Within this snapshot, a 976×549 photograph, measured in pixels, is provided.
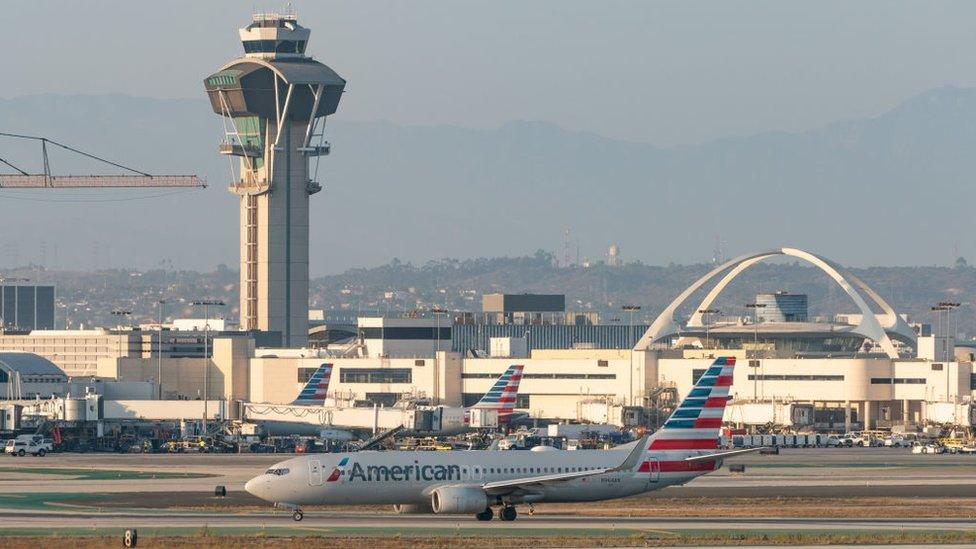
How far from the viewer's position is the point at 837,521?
90188mm

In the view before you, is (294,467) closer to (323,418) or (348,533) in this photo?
(348,533)

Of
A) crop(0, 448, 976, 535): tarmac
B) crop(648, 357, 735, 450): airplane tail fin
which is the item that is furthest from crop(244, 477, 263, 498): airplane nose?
crop(648, 357, 735, 450): airplane tail fin

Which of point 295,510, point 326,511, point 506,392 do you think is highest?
point 506,392

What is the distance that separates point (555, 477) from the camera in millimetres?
89750

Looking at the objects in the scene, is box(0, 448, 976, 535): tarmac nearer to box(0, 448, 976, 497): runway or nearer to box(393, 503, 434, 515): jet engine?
box(0, 448, 976, 497): runway

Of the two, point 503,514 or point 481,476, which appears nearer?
point 503,514

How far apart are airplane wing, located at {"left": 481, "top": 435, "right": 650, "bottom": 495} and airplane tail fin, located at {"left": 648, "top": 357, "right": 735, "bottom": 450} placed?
77.7 inches

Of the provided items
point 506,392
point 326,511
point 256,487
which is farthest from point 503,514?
point 506,392

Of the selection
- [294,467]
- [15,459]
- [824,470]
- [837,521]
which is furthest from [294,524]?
[15,459]

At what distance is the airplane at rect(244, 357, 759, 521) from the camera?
8869 centimetres

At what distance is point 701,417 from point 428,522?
16.0 m

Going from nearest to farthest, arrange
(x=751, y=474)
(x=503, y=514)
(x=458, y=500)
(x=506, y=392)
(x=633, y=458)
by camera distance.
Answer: (x=458, y=500) < (x=503, y=514) < (x=633, y=458) < (x=751, y=474) < (x=506, y=392)

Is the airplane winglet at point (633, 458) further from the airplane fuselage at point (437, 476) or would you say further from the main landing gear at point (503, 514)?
the main landing gear at point (503, 514)

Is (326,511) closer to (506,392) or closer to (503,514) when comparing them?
(503,514)
